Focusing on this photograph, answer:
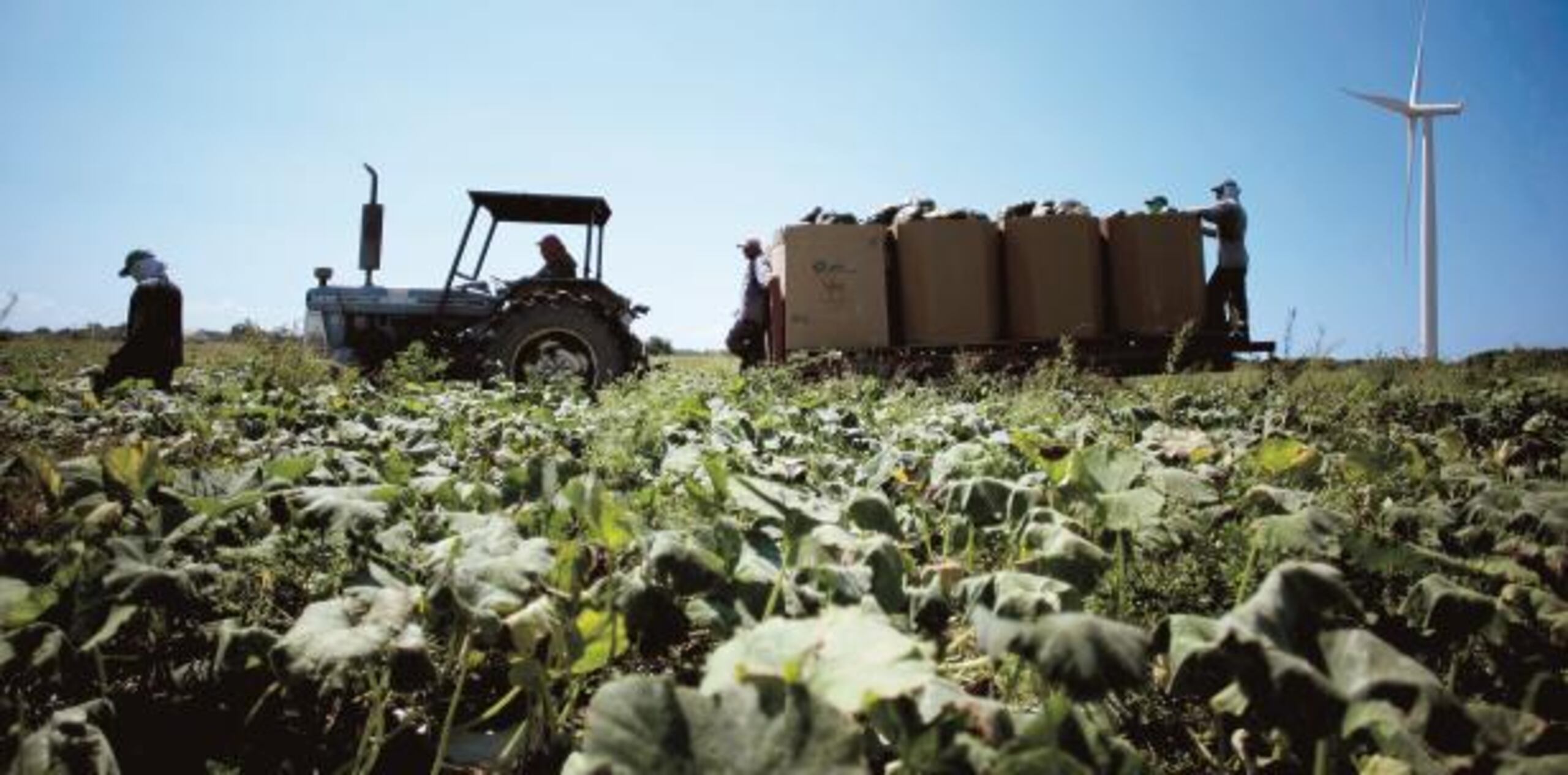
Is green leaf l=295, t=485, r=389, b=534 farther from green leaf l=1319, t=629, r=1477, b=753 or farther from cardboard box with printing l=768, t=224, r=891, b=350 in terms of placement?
cardboard box with printing l=768, t=224, r=891, b=350

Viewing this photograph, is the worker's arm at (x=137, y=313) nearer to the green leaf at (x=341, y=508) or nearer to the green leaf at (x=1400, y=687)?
the green leaf at (x=341, y=508)

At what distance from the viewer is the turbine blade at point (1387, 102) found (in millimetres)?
16656

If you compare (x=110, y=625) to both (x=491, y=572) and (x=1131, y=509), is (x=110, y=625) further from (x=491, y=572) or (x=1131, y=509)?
(x=1131, y=509)

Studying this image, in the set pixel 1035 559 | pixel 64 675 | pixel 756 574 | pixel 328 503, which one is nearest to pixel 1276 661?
pixel 1035 559

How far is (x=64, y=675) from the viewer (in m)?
1.24

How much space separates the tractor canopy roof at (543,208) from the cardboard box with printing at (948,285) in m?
3.49

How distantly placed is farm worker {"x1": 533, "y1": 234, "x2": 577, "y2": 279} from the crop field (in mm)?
6000

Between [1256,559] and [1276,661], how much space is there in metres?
1.12

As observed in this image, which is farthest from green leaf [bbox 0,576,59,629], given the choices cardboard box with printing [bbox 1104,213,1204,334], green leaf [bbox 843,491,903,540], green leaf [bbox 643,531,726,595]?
cardboard box with printing [bbox 1104,213,1204,334]

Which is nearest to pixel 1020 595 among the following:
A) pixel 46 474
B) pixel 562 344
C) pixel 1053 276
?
pixel 46 474

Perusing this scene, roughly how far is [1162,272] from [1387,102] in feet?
42.7

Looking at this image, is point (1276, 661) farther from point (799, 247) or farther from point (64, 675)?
point (799, 247)

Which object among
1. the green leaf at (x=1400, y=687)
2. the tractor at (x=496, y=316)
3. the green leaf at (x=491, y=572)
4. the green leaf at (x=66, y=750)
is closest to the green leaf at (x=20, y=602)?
the green leaf at (x=66, y=750)

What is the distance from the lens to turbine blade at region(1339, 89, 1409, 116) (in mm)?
16656
